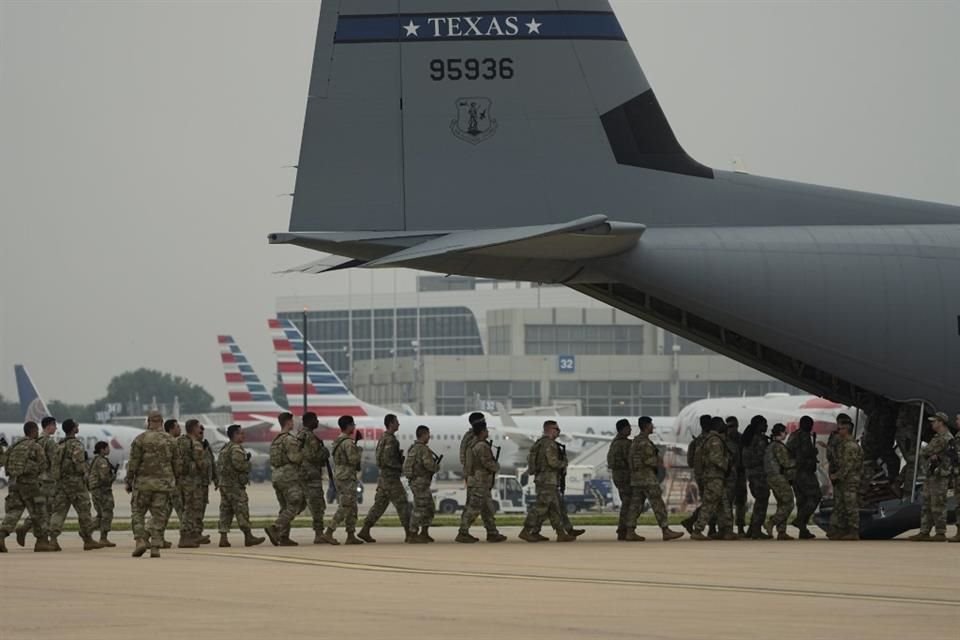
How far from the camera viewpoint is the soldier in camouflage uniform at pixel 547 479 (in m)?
19.8

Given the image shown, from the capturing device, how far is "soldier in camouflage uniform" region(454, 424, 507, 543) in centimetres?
1969

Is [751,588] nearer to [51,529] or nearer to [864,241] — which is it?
[864,241]

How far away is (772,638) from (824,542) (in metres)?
10.4

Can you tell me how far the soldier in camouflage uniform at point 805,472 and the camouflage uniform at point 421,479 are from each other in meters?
4.87

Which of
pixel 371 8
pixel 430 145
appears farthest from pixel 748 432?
pixel 371 8

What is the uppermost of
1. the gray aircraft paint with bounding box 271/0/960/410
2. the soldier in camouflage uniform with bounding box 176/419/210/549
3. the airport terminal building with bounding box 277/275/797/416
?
the airport terminal building with bounding box 277/275/797/416

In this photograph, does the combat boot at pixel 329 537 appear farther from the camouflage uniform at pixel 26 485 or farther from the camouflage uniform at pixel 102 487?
the camouflage uniform at pixel 26 485

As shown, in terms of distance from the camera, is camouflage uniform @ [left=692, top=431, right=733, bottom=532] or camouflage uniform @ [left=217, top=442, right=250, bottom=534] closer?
camouflage uniform @ [left=217, top=442, right=250, bottom=534]

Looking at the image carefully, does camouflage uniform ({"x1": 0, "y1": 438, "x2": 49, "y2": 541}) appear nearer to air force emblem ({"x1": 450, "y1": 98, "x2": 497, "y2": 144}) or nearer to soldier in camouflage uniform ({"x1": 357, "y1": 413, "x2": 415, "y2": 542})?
soldier in camouflage uniform ({"x1": 357, "y1": 413, "x2": 415, "y2": 542})

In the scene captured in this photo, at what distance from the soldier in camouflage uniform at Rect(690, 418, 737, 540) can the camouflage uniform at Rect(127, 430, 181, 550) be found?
277 inches

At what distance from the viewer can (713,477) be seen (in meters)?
20.0

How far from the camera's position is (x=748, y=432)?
2084cm

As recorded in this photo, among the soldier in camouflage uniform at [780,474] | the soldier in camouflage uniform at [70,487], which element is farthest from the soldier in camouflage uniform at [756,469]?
the soldier in camouflage uniform at [70,487]

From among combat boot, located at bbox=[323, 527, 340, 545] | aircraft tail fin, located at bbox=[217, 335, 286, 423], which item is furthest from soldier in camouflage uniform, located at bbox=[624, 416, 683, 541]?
aircraft tail fin, located at bbox=[217, 335, 286, 423]
